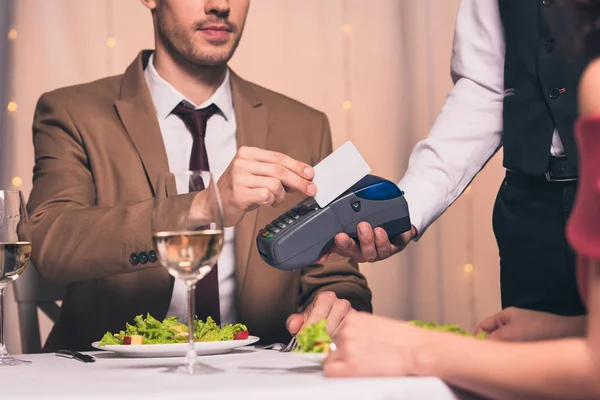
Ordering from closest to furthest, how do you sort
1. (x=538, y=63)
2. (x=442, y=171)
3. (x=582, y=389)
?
(x=582, y=389) → (x=538, y=63) → (x=442, y=171)

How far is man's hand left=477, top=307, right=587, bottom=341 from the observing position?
105 centimetres

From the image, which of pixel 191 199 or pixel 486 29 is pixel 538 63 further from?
pixel 191 199

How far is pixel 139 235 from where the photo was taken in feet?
5.73

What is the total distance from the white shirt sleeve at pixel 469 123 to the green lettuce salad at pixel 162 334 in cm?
53

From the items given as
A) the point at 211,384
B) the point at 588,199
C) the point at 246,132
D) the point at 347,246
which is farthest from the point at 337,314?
the point at 246,132

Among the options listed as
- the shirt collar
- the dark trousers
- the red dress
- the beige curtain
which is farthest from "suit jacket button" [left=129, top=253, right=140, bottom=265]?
the beige curtain

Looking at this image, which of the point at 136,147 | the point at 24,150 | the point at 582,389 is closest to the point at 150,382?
the point at 582,389

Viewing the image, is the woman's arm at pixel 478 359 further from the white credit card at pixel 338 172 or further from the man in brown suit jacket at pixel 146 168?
the man in brown suit jacket at pixel 146 168

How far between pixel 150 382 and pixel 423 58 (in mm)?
2498

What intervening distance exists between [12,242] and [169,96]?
1.14 meters

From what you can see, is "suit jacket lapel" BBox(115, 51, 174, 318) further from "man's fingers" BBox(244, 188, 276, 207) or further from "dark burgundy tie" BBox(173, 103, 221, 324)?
"man's fingers" BBox(244, 188, 276, 207)

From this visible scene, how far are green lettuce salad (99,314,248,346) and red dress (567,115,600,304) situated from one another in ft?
2.48

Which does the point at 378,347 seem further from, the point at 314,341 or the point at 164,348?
the point at 164,348

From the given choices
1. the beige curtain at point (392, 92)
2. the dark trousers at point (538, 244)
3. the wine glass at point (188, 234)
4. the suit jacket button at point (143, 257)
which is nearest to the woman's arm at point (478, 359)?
the wine glass at point (188, 234)
